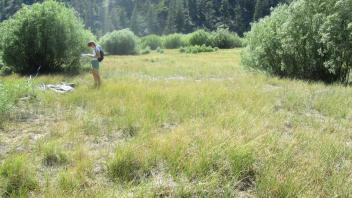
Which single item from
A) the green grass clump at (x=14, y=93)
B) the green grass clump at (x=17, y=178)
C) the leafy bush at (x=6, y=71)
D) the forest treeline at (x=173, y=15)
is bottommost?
the leafy bush at (x=6, y=71)

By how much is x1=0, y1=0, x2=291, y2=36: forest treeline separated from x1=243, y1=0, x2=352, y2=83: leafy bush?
259ft

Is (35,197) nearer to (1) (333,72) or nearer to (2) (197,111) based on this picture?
(2) (197,111)

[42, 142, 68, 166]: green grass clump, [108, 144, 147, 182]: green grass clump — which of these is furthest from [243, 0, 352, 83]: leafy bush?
[42, 142, 68, 166]: green grass clump

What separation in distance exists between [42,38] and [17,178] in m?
15.2

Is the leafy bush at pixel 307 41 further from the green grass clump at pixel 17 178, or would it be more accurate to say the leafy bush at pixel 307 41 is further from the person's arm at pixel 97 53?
the green grass clump at pixel 17 178

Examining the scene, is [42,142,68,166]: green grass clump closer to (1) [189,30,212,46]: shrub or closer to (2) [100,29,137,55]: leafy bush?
(2) [100,29,137,55]: leafy bush

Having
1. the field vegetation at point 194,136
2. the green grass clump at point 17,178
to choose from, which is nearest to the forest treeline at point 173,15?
the field vegetation at point 194,136

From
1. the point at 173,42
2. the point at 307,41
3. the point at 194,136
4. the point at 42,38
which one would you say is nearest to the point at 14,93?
the point at 194,136

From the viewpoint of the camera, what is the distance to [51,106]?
8.77 metres

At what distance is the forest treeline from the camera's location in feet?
318

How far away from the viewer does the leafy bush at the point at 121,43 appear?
168 ft

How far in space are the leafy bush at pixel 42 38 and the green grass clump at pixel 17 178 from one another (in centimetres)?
1438

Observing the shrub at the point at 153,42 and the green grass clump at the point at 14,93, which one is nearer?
the green grass clump at the point at 14,93

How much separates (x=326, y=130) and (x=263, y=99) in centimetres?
293
